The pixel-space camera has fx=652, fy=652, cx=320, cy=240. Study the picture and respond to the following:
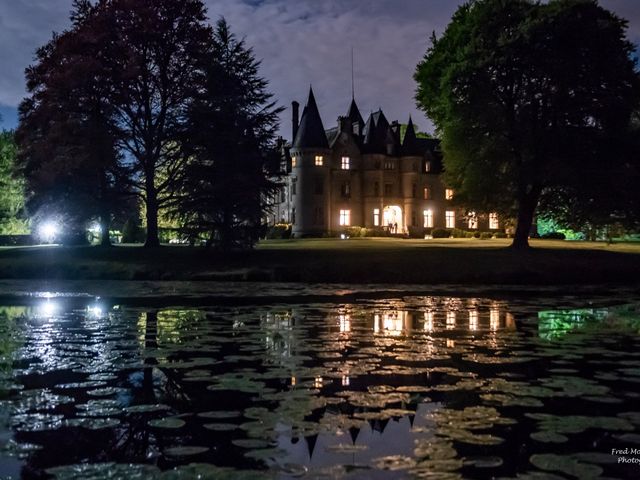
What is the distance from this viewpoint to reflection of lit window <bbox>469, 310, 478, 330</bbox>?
14.2m

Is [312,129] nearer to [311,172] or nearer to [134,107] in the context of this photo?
[311,172]

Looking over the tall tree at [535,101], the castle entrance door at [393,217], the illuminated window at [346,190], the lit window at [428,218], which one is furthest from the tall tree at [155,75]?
the lit window at [428,218]

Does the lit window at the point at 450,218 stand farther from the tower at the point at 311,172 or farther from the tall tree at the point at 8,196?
the tall tree at the point at 8,196

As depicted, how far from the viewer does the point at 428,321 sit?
15180 millimetres

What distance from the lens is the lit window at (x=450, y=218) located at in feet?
276

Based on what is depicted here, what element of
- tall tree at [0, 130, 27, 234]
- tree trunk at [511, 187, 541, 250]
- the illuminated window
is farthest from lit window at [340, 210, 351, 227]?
tree trunk at [511, 187, 541, 250]

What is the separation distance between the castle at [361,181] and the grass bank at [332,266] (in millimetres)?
37733

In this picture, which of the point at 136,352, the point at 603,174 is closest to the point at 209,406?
the point at 136,352

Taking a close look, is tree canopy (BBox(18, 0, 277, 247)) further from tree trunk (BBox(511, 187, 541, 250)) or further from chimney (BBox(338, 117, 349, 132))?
chimney (BBox(338, 117, 349, 132))

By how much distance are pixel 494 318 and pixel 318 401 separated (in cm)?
965

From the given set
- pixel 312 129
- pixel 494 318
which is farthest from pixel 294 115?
pixel 494 318

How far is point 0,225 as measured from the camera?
65812mm

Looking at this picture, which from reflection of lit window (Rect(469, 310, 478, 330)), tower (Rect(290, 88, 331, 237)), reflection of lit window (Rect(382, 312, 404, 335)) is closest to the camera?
reflection of lit window (Rect(382, 312, 404, 335))

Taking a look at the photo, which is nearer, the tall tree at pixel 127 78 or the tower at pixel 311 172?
the tall tree at pixel 127 78
